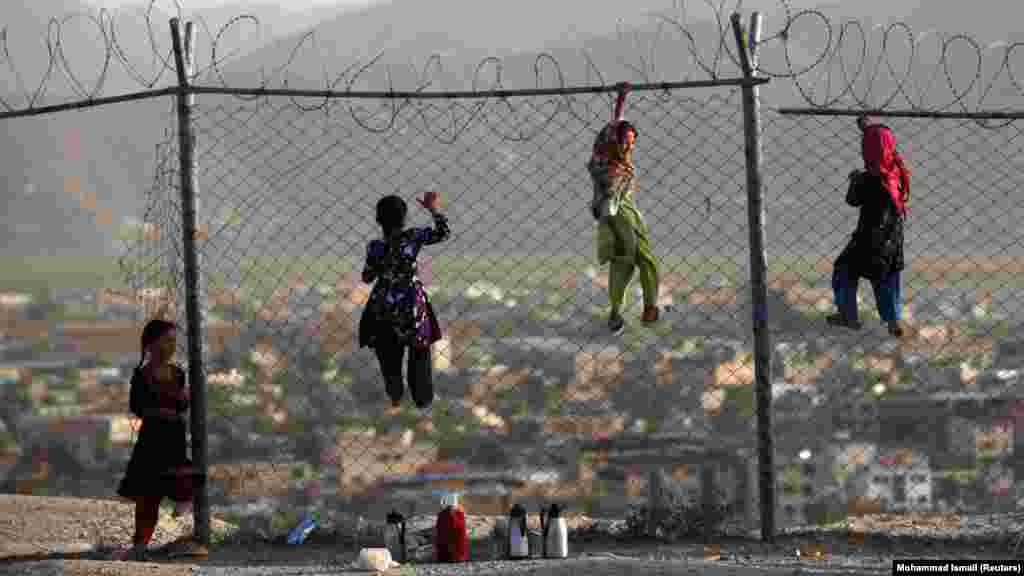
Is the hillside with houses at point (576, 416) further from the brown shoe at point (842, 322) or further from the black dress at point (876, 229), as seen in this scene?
the black dress at point (876, 229)

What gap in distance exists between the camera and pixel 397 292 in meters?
8.55

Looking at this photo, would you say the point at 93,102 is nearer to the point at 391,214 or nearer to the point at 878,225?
the point at 391,214

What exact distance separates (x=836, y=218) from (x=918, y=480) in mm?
20469

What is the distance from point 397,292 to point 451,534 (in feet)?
3.66

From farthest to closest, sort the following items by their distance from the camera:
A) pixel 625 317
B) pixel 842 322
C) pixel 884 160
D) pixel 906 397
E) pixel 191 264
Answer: pixel 906 397 < pixel 625 317 < pixel 191 264 < pixel 842 322 < pixel 884 160

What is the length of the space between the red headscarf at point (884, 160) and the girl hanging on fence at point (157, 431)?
10.8ft

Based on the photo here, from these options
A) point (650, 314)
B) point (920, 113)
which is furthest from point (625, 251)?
point (920, 113)

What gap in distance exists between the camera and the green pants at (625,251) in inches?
334

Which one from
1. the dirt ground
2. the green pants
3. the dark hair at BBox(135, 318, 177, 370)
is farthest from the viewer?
the dark hair at BBox(135, 318, 177, 370)

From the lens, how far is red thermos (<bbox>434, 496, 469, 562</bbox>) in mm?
8523

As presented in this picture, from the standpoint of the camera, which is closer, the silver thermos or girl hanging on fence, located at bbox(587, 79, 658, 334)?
girl hanging on fence, located at bbox(587, 79, 658, 334)

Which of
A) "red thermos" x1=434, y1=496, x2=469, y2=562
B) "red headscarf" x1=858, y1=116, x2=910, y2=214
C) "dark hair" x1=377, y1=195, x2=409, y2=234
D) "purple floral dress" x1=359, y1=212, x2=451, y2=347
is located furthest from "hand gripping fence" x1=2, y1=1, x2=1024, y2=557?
"red thermos" x1=434, y1=496, x2=469, y2=562

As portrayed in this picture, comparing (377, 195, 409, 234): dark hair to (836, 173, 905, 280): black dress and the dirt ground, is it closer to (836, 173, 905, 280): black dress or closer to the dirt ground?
the dirt ground

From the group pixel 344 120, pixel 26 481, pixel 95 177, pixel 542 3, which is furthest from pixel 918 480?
pixel 542 3
